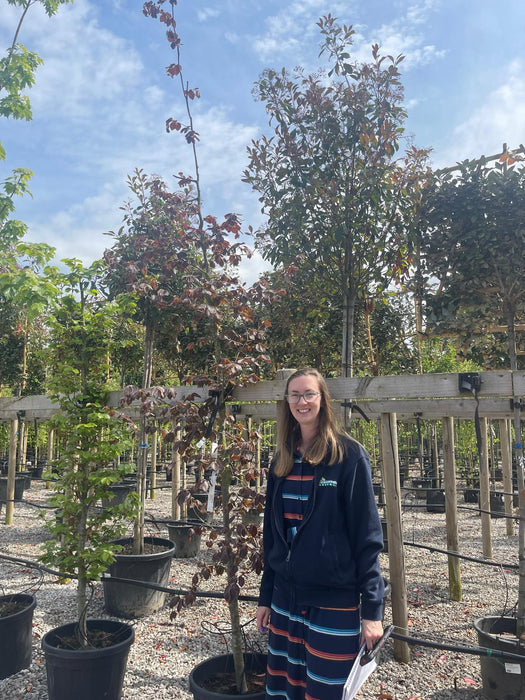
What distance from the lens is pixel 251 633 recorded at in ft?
14.3

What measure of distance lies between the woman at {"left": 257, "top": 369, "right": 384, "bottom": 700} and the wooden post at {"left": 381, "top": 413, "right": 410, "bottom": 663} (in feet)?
4.87

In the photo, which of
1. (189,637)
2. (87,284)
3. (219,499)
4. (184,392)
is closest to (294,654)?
(219,499)

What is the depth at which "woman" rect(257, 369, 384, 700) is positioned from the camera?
6.93 ft

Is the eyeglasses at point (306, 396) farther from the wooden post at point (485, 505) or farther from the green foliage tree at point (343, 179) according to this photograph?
the wooden post at point (485, 505)

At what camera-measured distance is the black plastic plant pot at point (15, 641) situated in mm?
3574

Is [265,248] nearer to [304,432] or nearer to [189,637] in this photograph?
[304,432]

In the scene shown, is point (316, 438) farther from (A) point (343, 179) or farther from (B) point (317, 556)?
(A) point (343, 179)

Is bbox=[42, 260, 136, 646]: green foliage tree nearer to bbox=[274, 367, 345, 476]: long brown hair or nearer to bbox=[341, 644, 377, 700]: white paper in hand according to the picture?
bbox=[274, 367, 345, 476]: long brown hair

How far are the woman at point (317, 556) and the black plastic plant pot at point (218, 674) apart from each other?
44 cm

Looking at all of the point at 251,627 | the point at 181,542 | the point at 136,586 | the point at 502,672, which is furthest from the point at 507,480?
the point at 136,586

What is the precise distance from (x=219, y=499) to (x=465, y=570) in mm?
4604

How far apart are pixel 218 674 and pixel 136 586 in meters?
2.05

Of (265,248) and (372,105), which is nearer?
(372,105)

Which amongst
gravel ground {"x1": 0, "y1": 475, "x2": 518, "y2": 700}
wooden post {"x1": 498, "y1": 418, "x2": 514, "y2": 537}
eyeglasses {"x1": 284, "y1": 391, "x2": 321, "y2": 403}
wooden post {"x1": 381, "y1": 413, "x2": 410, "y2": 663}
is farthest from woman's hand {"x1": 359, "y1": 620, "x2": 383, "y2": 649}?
wooden post {"x1": 498, "y1": 418, "x2": 514, "y2": 537}
